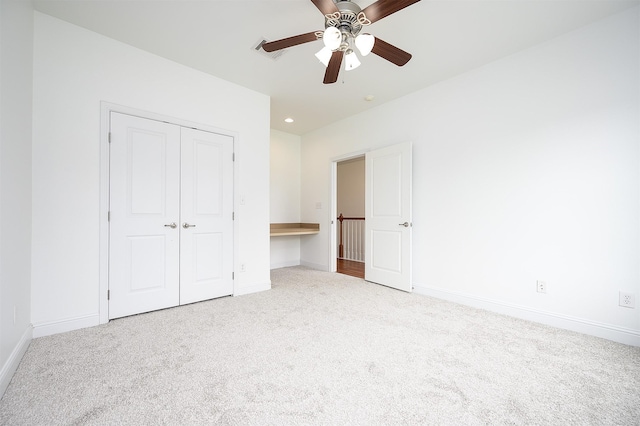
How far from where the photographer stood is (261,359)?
1988 mm

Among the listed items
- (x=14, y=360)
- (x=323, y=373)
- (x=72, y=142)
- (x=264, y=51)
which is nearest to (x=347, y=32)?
(x=264, y=51)

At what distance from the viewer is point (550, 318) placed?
2.64 meters

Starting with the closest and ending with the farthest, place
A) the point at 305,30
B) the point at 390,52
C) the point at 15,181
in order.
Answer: the point at 15,181 < the point at 390,52 < the point at 305,30

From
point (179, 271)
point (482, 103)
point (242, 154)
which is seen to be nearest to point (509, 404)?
point (482, 103)

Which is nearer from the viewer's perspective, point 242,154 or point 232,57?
point 232,57

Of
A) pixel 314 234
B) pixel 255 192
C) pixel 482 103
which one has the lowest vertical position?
pixel 314 234

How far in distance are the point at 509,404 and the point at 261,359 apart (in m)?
1.56

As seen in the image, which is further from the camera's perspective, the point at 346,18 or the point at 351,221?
the point at 351,221

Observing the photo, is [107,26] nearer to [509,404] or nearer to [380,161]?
[380,161]

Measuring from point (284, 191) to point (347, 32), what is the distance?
379 cm

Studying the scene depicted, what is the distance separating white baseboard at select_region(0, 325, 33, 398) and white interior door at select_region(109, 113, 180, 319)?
59 centimetres

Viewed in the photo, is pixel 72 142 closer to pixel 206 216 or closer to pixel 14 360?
pixel 206 216

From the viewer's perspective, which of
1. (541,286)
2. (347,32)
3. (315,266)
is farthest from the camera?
(315,266)

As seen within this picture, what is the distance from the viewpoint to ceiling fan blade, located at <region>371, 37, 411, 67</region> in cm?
214
